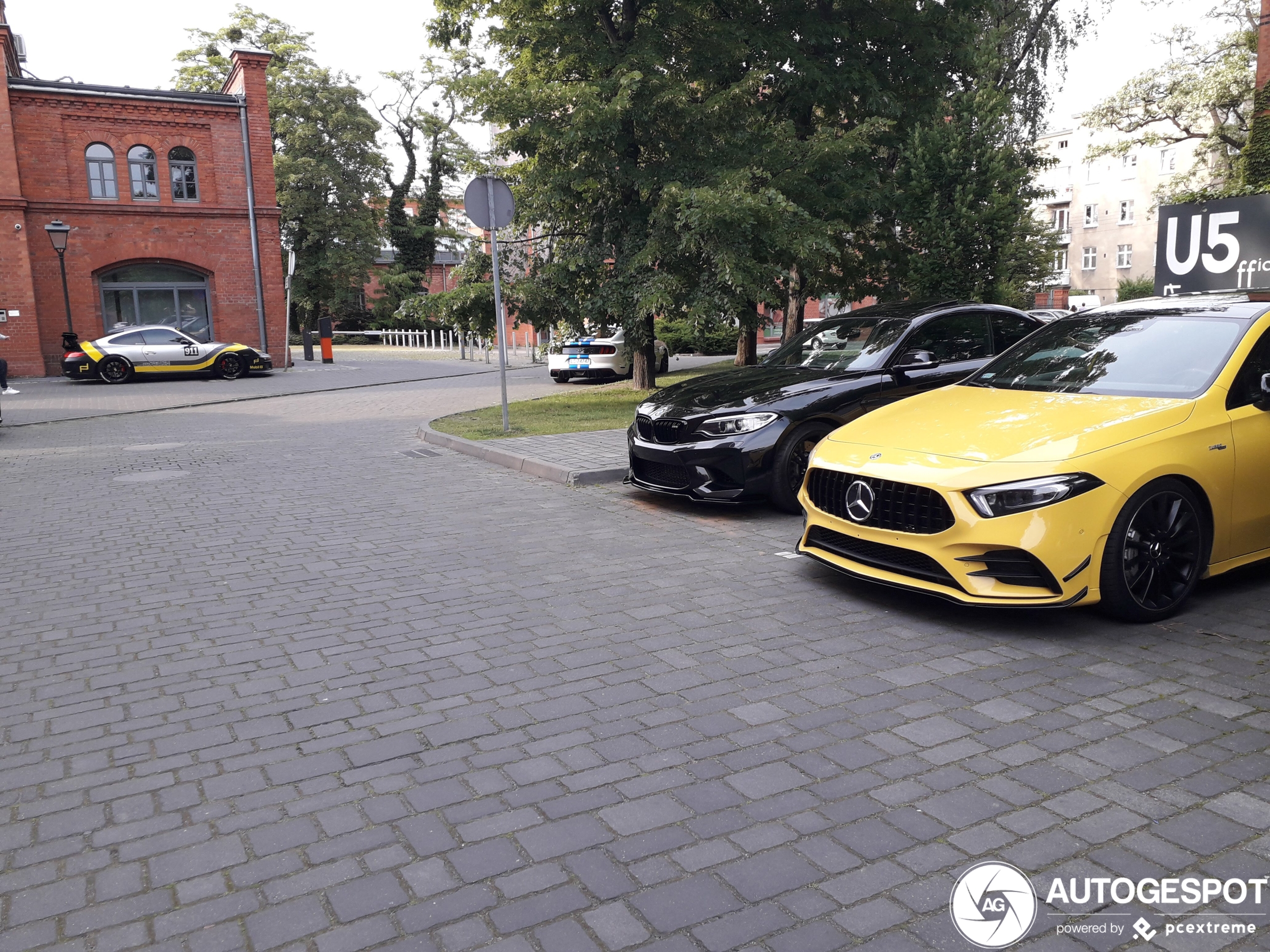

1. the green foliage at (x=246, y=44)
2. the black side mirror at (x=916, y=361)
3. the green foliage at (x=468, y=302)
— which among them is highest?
the green foliage at (x=246, y=44)

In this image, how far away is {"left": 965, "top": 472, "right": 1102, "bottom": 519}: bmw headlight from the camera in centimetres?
469

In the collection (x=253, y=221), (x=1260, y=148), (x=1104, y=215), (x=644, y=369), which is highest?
(x=1104, y=215)

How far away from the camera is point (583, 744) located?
3.73 m

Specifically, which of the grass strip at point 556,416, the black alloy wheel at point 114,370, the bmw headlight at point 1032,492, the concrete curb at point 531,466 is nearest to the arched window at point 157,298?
the black alloy wheel at point 114,370

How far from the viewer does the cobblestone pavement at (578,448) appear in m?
10.1

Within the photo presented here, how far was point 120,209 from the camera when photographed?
2955cm

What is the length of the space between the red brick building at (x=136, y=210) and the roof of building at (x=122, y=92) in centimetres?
4

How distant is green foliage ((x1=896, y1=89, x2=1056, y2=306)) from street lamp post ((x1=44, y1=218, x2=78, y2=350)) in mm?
22646

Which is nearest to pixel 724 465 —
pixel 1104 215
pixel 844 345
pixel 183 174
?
pixel 844 345

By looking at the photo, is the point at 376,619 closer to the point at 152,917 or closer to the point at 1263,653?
the point at 152,917

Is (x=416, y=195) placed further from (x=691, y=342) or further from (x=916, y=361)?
(x=916, y=361)

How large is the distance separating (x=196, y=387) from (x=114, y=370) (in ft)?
9.95

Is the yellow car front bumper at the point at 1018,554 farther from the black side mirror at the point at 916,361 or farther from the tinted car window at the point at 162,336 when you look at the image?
the tinted car window at the point at 162,336

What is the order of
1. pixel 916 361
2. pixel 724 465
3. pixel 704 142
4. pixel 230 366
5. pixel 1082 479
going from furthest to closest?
pixel 230 366 < pixel 704 142 < pixel 916 361 < pixel 724 465 < pixel 1082 479
